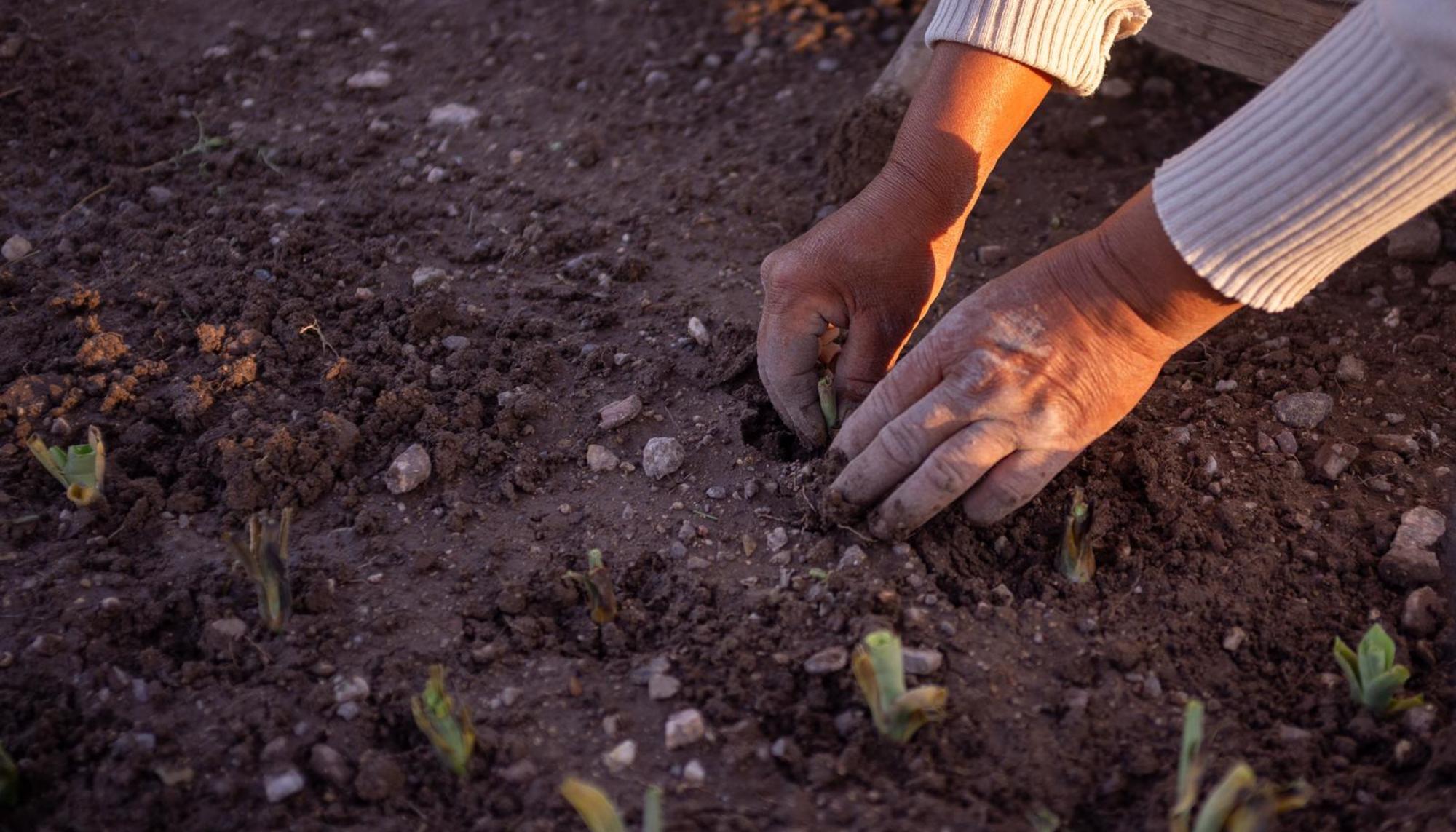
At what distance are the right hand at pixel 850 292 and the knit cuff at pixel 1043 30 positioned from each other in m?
0.28

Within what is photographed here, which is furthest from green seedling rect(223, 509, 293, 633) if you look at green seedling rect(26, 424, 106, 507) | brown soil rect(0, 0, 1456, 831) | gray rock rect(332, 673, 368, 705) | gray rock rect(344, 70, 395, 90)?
gray rock rect(344, 70, 395, 90)

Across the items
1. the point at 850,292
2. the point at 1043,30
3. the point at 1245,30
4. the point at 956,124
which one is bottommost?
the point at 850,292

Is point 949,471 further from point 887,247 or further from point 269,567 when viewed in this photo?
point 269,567

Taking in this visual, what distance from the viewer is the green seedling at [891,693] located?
1680 millimetres

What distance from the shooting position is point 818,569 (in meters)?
2.06

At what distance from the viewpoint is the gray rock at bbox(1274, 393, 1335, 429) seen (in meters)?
2.40

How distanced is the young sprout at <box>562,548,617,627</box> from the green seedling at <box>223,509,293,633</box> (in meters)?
0.46

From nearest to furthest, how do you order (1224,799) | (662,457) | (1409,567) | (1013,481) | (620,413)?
1. (1224,799)
2. (1013,481)
3. (1409,567)
4. (662,457)
5. (620,413)

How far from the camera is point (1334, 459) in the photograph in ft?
7.48

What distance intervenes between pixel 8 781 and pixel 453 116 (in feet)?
7.43

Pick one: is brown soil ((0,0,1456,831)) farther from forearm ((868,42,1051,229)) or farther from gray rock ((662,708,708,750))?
forearm ((868,42,1051,229))

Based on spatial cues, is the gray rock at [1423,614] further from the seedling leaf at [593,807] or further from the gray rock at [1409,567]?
the seedling leaf at [593,807]

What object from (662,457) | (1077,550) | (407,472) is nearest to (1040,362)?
(1077,550)

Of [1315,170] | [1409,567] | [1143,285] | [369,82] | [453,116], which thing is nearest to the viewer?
[1315,170]
